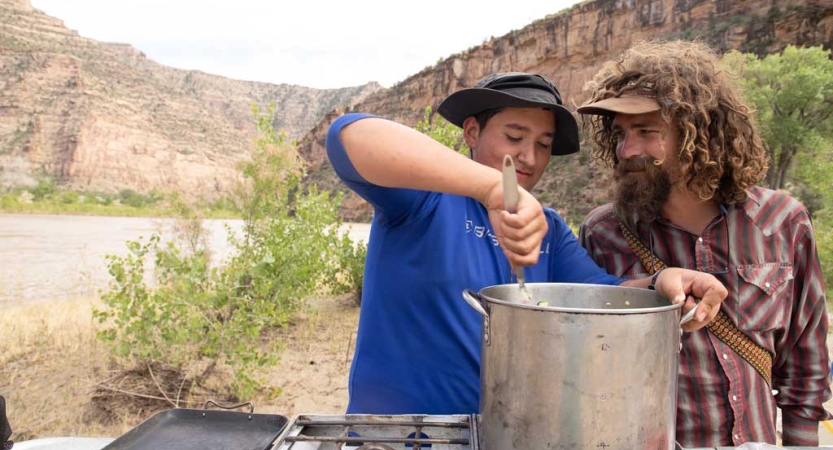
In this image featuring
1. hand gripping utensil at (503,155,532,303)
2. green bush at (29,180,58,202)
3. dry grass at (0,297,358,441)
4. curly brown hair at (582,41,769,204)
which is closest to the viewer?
hand gripping utensil at (503,155,532,303)

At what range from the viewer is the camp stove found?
1.08 meters

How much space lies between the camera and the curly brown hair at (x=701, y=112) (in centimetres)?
184

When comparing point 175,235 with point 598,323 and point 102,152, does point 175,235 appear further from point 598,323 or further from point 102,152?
point 102,152

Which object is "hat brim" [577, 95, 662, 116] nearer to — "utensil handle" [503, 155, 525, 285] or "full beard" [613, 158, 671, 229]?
"full beard" [613, 158, 671, 229]

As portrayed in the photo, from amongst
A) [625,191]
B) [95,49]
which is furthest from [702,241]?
[95,49]

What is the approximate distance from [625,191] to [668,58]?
1.76 feet

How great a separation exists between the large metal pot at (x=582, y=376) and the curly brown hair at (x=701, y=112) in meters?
1.10

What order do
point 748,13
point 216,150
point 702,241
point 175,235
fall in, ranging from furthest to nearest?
point 216,150, point 748,13, point 175,235, point 702,241


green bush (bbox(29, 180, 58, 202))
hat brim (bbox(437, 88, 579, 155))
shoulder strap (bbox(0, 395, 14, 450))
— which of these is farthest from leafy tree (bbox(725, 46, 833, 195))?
green bush (bbox(29, 180, 58, 202))

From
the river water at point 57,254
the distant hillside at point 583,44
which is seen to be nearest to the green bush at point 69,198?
the river water at point 57,254

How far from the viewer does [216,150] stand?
80750mm

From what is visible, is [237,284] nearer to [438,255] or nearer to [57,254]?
[438,255]

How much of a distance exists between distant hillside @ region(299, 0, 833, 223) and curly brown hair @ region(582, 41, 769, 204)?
25.8 metres

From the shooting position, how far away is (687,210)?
197 centimetres
